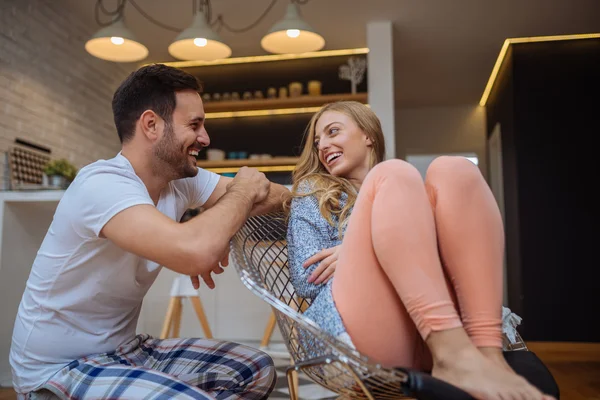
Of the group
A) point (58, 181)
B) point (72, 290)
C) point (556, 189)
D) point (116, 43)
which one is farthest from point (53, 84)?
point (556, 189)

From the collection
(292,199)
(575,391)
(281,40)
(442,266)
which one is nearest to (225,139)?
(281,40)

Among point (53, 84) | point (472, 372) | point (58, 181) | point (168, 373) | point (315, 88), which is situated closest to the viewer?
point (472, 372)

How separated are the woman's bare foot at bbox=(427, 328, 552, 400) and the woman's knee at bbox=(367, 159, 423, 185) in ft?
0.84

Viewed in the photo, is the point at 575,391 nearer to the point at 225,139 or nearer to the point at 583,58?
the point at 583,58

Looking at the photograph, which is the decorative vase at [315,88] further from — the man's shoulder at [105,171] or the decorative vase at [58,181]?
the man's shoulder at [105,171]

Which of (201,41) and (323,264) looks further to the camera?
(201,41)

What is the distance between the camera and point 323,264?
1186 millimetres

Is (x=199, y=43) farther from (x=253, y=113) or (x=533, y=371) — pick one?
(x=533, y=371)

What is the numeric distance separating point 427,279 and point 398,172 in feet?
0.62

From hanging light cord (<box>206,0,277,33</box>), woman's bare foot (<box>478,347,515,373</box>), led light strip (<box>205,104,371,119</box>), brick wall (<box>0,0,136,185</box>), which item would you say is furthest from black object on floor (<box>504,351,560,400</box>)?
led light strip (<box>205,104,371,119</box>)

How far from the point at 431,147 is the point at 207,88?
326 cm

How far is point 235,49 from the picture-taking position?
215 inches

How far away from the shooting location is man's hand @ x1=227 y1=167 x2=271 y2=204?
1317 mm

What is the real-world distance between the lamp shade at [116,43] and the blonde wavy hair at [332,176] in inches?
101
